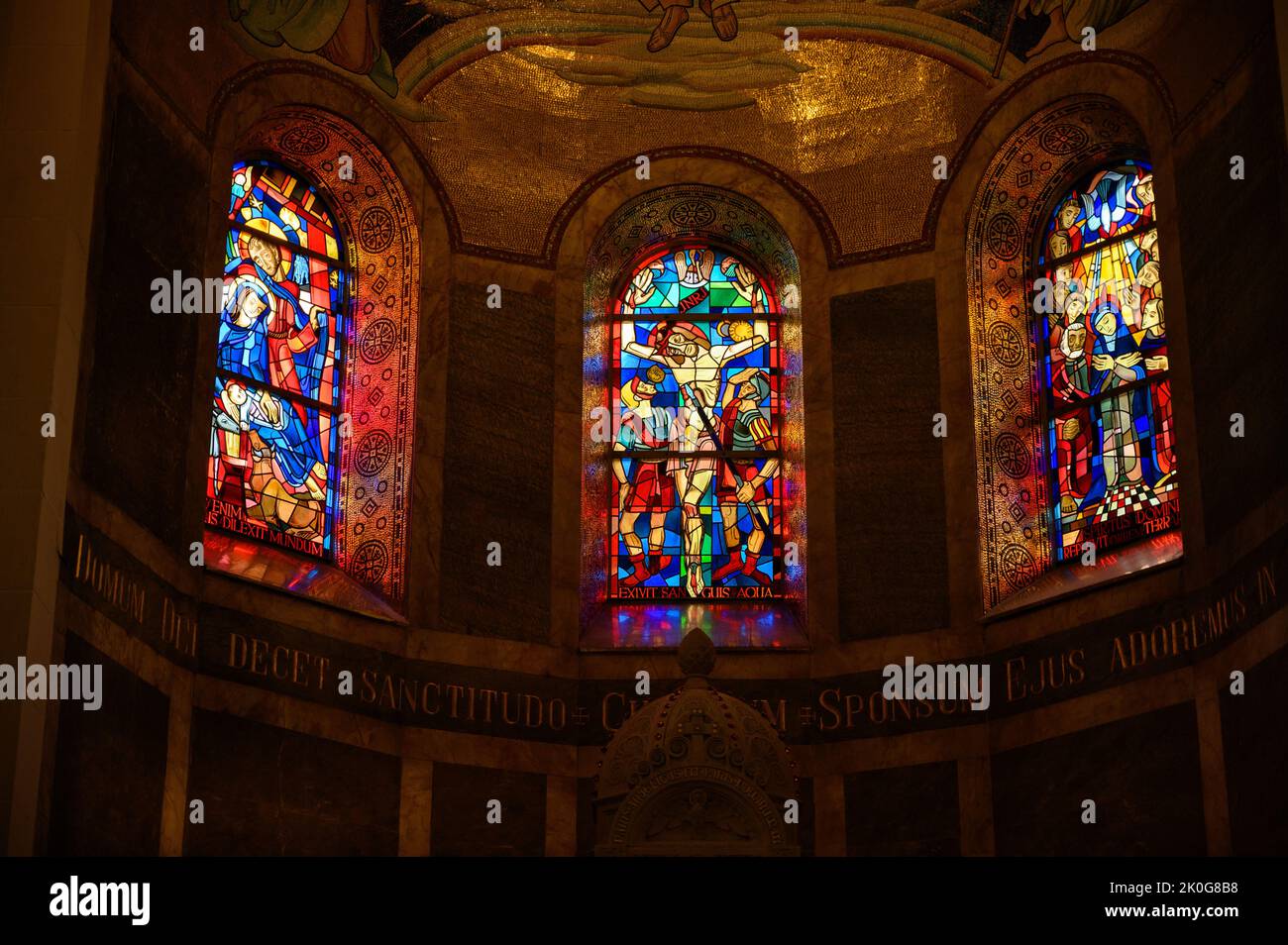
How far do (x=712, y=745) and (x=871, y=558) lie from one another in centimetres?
516

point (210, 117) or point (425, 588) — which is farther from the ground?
point (210, 117)

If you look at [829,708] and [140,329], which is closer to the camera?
[140,329]

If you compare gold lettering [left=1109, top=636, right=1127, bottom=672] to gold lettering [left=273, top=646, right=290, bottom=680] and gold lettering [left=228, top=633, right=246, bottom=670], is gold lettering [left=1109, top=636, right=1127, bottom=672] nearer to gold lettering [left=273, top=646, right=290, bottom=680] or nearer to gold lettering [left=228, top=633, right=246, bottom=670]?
gold lettering [left=273, top=646, right=290, bottom=680]

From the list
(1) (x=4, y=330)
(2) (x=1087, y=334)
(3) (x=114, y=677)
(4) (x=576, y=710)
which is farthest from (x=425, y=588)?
(2) (x=1087, y=334)

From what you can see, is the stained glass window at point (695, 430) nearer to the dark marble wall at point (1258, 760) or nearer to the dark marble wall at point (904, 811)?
the dark marble wall at point (904, 811)

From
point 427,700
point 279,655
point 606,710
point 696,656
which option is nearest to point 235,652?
point 279,655

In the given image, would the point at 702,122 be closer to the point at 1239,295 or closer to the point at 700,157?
the point at 700,157

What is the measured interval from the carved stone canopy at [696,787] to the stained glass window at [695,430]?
17.9 feet

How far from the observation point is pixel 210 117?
57.4 ft

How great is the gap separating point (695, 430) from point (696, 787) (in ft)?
22.2

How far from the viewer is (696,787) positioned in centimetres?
1334

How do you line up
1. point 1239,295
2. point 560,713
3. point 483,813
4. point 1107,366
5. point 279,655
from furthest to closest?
point 1107,366, point 560,713, point 483,813, point 279,655, point 1239,295

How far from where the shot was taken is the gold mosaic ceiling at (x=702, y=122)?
19.3 m
